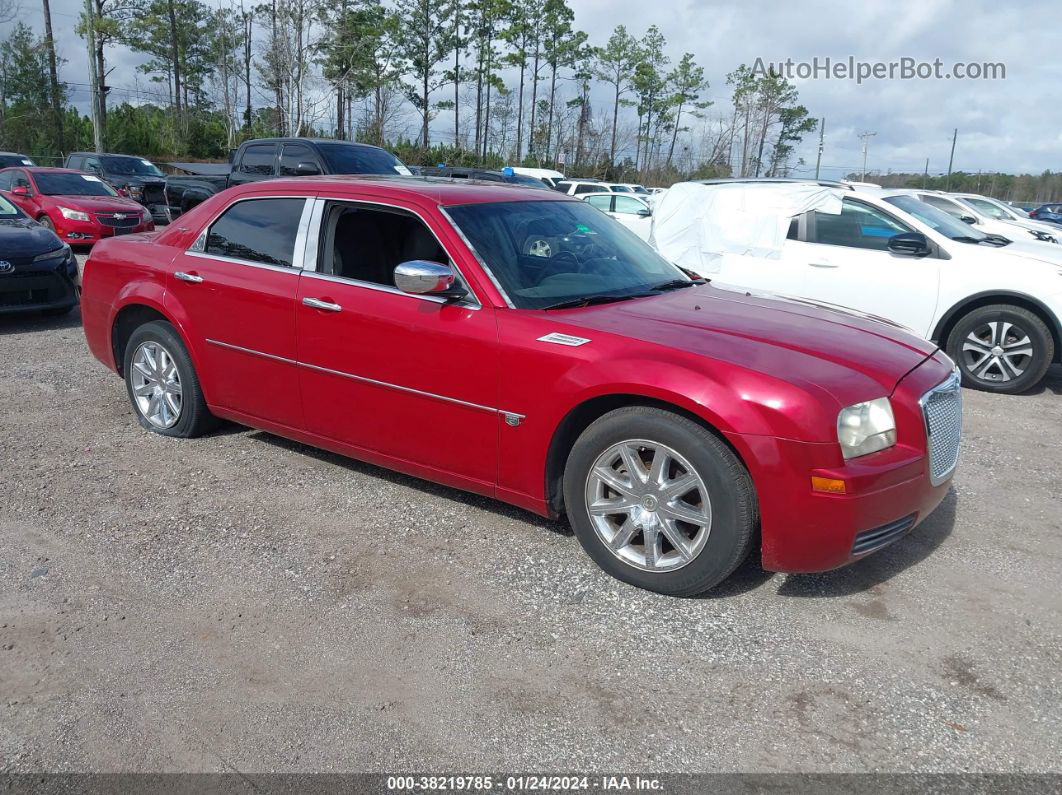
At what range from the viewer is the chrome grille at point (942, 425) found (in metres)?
3.54

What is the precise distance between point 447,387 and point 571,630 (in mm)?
1258

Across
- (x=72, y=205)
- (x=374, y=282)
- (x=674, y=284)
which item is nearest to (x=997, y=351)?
(x=674, y=284)

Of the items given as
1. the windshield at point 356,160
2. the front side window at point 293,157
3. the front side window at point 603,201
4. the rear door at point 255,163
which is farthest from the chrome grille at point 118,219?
the front side window at point 603,201

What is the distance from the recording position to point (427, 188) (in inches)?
176

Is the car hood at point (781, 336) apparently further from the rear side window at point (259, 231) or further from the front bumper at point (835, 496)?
the rear side window at point (259, 231)

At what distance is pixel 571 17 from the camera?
43.1m

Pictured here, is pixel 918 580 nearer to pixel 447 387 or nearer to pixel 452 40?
pixel 447 387

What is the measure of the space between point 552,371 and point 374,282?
1.21m

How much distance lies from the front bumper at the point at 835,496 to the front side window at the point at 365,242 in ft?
6.89

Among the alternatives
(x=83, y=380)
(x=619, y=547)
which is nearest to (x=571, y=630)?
(x=619, y=547)

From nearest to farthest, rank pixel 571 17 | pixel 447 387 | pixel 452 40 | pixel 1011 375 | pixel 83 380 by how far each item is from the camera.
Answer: pixel 447 387
pixel 83 380
pixel 1011 375
pixel 452 40
pixel 571 17

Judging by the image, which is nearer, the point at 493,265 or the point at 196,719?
the point at 196,719

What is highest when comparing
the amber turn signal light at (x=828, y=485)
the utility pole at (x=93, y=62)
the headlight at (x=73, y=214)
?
the utility pole at (x=93, y=62)

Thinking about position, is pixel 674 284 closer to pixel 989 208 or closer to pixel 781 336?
pixel 781 336
